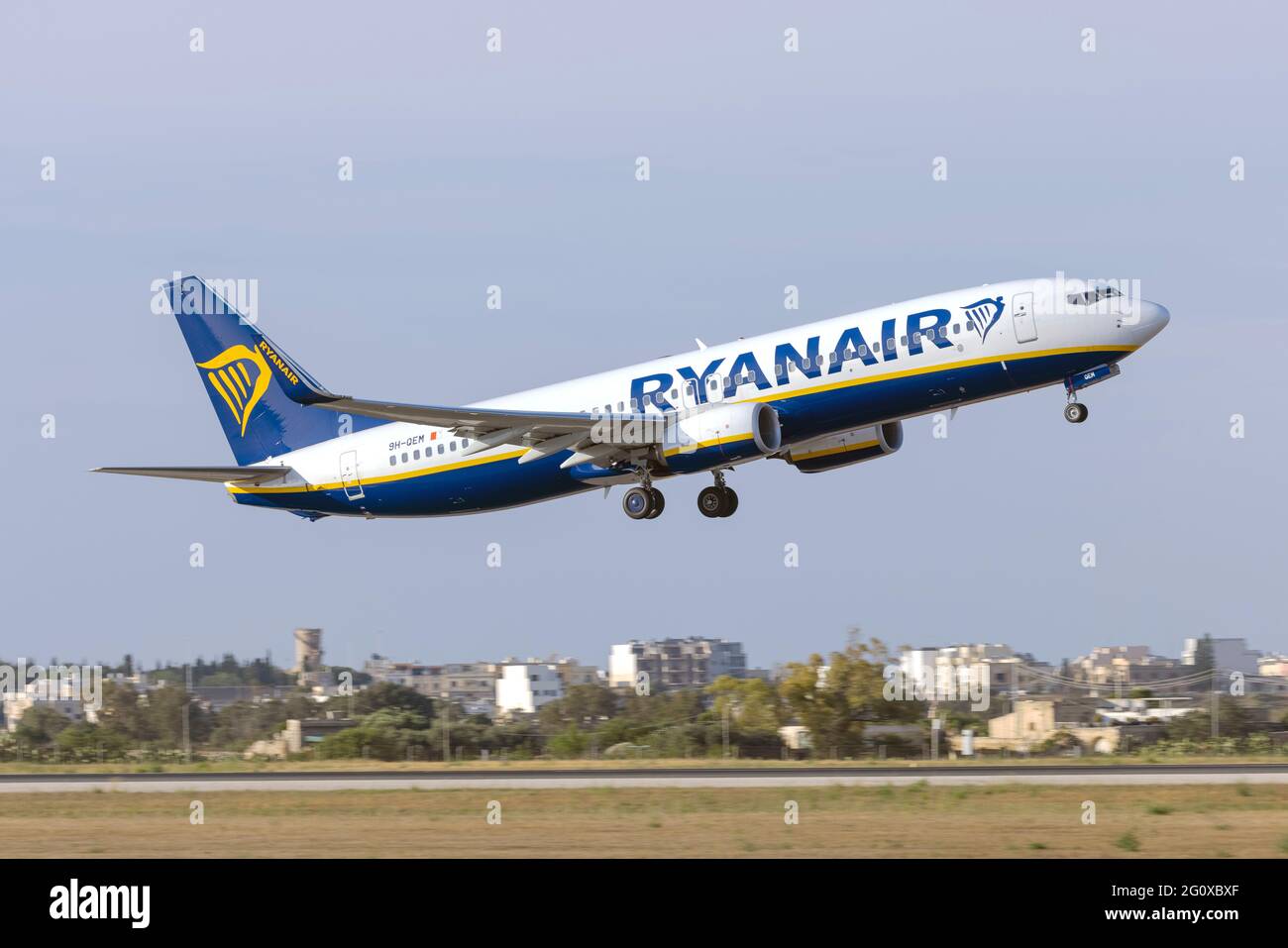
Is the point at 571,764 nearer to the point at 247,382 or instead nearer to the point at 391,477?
the point at 391,477

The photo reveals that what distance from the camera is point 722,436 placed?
145ft

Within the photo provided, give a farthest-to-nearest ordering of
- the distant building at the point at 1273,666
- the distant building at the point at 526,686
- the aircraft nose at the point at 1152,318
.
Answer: the distant building at the point at 1273,666 < the distant building at the point at 526,686 < the aircraft nose at the point at 1152,318

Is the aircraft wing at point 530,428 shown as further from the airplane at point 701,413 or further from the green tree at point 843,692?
the green tree at point 843,692

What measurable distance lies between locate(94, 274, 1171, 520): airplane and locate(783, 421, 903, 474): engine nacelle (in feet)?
0.16

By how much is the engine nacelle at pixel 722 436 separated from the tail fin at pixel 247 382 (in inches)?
545

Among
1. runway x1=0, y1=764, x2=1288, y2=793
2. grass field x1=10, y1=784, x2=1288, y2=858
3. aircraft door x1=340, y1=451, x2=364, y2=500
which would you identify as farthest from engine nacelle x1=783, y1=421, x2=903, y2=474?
aircraft door x1=340, y1=451, x2=364, y2=500

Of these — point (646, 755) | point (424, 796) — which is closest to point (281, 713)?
point (646, 755)

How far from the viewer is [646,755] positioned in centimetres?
5991

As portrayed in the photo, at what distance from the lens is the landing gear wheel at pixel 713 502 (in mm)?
49875

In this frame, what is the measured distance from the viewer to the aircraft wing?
45062 millimetres

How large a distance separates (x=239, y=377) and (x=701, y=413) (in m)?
20.5

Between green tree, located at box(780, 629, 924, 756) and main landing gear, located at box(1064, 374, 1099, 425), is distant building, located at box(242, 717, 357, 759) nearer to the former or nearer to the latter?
green tree, located at box(780, 629, 924, 756)

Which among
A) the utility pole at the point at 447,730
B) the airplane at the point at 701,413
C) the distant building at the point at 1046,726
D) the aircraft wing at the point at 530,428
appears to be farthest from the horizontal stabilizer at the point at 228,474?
the distant building at the point at 1046,726
